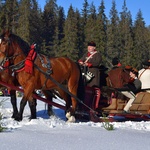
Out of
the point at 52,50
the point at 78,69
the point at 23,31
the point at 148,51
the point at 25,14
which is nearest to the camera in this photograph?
the point at 78,69

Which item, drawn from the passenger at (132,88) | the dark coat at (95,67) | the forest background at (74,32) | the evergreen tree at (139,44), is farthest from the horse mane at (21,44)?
the evergreen tree at (139,44)

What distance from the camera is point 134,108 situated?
8930mm

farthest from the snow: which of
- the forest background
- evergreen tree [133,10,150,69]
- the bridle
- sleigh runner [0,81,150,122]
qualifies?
evergreen tree [133,10,150,69]

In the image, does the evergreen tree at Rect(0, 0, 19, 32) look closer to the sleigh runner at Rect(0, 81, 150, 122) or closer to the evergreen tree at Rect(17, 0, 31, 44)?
the evergreen tree at Rect(17, 0, 31, 44)

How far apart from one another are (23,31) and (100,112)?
4455 cm

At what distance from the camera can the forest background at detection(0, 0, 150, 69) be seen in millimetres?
53250

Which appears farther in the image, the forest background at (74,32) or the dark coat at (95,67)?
the forest background at (74,32)

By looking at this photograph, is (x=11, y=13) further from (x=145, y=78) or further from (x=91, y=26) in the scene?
(x=145, y=78)

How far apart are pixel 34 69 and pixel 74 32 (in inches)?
1936

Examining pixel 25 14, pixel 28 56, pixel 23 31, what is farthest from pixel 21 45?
pixel 25 14

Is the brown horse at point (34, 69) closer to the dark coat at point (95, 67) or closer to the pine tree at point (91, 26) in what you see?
the dark coat at point (95, 67)

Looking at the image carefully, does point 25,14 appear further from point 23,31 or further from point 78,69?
point 78,69

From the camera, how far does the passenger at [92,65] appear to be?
28.2 ft

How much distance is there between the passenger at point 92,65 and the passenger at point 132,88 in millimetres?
784
